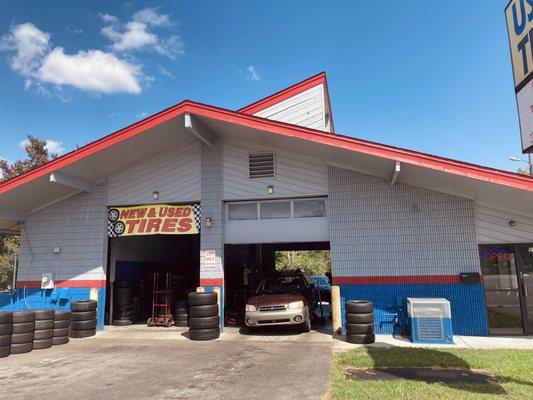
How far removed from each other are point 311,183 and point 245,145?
240cm

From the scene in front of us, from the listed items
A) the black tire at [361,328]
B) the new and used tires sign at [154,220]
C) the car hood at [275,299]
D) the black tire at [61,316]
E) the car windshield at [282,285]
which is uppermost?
the new and used tires sign at [154,220]

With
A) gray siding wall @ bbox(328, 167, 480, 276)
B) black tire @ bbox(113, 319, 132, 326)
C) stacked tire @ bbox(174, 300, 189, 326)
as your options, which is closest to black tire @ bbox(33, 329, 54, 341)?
black tire @ bbox(113, 319, 132, 326)

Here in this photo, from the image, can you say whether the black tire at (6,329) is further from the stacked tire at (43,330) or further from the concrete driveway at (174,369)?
the stacked tire at (43,330)

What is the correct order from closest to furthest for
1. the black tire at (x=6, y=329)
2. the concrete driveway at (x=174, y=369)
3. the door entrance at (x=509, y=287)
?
1. the concrete driveway at (x=174, y=369)
2. the black tire at (x=6, y=329)
3. the door entrance at (x=509, y=287)

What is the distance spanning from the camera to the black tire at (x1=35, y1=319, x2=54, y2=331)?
405 inches

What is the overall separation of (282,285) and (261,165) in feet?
12.5

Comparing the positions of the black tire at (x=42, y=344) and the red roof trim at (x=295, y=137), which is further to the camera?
the black tire at (x=42, y=344)

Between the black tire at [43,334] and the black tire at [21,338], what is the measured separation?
0.97ft

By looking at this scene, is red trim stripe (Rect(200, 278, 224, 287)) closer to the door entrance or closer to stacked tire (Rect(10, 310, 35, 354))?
stacked tire (Rect(10, 310, 35, 354))

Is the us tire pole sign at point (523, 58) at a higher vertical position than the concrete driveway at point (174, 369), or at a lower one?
higher

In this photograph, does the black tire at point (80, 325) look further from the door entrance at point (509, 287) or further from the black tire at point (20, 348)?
the door entrance at point (509, 287)

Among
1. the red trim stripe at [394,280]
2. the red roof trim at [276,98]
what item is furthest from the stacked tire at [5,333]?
the red roof trim at [276,98]

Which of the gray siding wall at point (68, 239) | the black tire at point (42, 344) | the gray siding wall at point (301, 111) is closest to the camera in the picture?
the black tire at point (42, 344)

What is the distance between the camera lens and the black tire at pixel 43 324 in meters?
10.3
